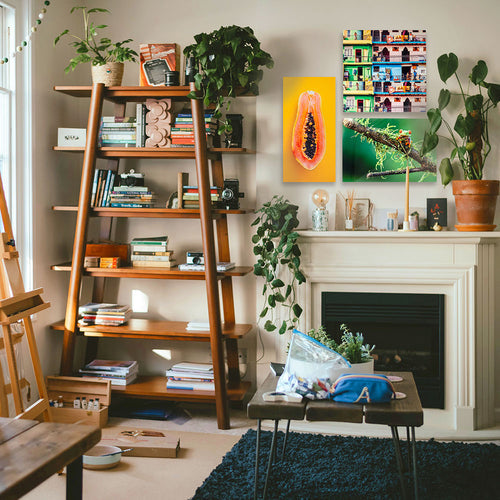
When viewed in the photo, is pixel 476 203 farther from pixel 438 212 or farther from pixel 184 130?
pixel 184 130

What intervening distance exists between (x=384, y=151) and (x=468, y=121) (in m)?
0.54

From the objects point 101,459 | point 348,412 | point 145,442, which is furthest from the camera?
point 145,442

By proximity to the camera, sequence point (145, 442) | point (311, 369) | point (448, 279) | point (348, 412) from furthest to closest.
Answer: point (448, 279) → point (145, 442) → point (311, 369) → point (348, 412)

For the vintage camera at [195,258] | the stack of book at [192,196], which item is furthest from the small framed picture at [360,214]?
the vintage camera at [195,258]

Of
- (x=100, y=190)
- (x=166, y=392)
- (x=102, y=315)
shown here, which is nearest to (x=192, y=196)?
(x=100, y=190)

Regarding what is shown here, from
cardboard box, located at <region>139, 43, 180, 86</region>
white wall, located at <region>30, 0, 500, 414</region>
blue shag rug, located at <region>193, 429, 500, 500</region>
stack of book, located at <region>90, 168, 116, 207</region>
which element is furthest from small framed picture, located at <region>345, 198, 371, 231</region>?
stack of book, located at <region>90, 168, 116, 207</region>

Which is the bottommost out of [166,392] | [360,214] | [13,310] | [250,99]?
[166,392]

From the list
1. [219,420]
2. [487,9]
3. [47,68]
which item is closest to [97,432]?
[219,420]

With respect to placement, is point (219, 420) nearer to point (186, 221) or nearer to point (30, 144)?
point (186, 221)

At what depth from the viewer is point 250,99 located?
4203mm

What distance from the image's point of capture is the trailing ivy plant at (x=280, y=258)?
379 cm

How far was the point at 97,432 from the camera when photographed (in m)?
2.02

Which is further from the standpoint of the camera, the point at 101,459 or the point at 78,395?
the point at 78,395

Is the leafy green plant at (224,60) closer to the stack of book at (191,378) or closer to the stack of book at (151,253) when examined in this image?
the stack of book at (151,253)
